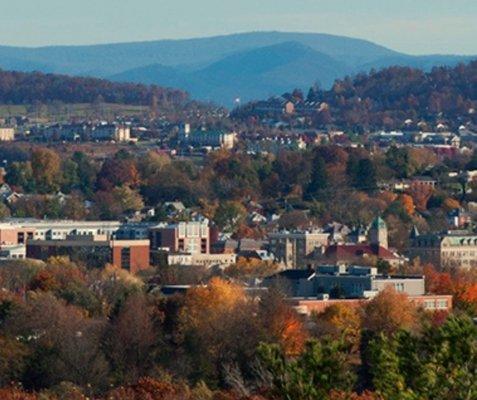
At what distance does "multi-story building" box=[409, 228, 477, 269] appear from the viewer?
277 feet

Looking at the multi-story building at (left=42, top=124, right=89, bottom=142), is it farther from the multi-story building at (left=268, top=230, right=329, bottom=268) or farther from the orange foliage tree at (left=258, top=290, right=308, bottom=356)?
the orange foliage tree at (left=258, top=290, right=308, bottom=356)

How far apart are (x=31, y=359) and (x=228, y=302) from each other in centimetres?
917

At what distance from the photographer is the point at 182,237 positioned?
88.1 m

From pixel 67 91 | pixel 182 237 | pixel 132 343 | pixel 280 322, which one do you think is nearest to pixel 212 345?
pixel 132 343

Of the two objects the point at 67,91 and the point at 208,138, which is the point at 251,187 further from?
the point at 67,91

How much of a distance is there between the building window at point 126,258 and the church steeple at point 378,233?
8.67 meters

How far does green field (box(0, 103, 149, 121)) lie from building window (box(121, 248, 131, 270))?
284 ft

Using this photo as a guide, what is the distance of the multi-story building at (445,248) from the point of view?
8450 cm

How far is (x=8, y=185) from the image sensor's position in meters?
112

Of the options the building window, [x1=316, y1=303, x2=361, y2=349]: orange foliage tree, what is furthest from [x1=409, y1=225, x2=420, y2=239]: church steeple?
[x1=316, y1=303, x2=361, y2=349]: orange foliage tree

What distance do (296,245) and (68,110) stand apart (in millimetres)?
89340

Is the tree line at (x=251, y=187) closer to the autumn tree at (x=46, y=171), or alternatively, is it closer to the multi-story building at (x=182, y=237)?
the autumn tree at (x=46, y=171)

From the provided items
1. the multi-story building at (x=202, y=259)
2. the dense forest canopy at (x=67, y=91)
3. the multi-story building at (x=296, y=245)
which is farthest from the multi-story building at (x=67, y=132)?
the multi-story building at (x=202, y=259)

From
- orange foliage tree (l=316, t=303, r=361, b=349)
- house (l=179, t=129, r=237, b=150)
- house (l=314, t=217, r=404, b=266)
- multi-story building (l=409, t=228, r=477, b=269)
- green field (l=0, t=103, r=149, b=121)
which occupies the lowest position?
green field (l=0, t=103, r=149, b=121)
